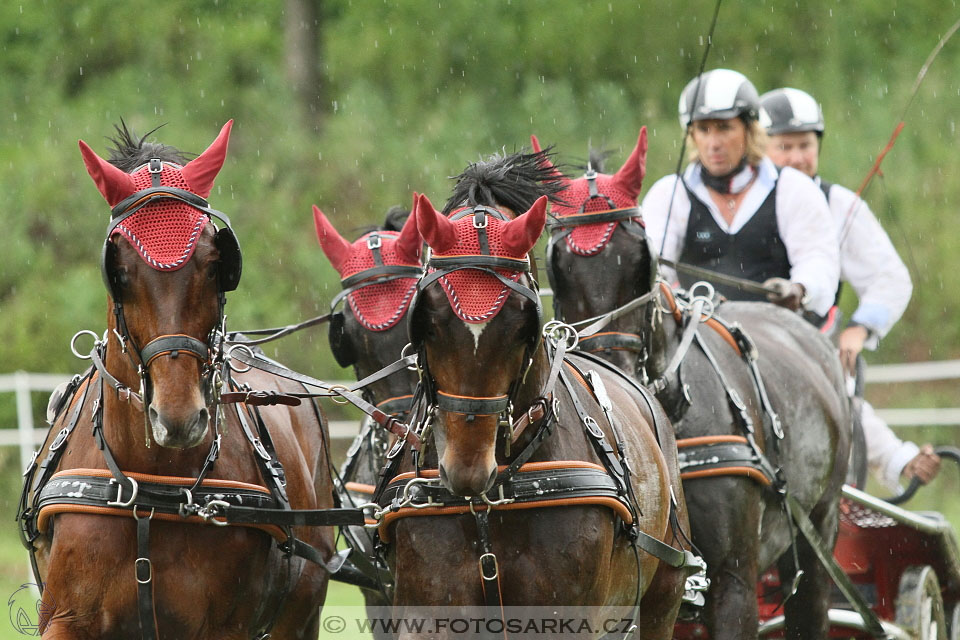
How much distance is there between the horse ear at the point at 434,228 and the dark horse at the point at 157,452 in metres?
0.60

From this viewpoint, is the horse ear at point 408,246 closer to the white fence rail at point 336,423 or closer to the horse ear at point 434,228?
the horse ear at point 434,228

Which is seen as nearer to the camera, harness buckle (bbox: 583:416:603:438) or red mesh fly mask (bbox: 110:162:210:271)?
red mesh fly mask (bbox: 110:162:210:271)

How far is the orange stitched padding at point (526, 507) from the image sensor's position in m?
3.75

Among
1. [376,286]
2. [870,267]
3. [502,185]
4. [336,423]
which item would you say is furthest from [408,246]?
[336,423]

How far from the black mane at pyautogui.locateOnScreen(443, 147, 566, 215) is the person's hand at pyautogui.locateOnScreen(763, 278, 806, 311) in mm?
2687

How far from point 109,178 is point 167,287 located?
0.37 m

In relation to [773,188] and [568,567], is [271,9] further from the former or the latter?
[568,567]

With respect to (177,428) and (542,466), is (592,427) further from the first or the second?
(177,428)

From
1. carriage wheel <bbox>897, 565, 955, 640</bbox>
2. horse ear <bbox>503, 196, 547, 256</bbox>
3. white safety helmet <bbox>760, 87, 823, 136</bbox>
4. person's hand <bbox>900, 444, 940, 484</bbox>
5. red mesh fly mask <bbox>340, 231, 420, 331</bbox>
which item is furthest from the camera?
Answer: white safety helmet <bbox>760, 87, 823, 136</bbox>

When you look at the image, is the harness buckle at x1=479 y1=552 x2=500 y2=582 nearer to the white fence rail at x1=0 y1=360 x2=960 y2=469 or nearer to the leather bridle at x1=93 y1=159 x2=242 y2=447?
the leather bridle at x1=93 y1=159 x2=242 y2=447

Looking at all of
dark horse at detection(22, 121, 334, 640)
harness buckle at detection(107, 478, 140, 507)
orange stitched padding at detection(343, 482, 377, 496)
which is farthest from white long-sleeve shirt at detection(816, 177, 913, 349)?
harness buckle at detection(107, 478, 140, 507)

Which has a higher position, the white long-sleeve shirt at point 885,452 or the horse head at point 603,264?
the horse head at point 603,264

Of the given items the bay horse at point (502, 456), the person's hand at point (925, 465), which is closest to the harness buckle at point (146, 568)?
the bay horse at point (502, 456)

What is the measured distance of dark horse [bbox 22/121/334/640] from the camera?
3678 mm
